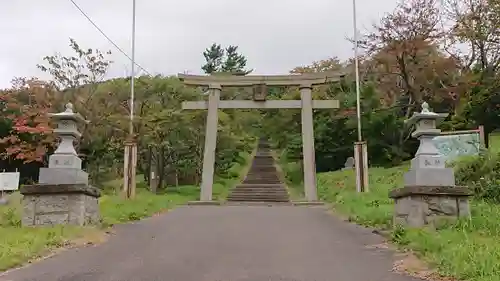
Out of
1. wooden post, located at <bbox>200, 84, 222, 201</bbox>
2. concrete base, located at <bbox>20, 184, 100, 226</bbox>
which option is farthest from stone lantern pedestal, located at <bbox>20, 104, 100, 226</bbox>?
wooden post, located at <bbox>200, 84, 222, 201</bbox>

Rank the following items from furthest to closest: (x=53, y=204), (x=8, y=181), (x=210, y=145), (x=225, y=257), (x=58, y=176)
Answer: (x=210, y=145), (x=8, y=181), (x=58, y=176), (x=53, y=204), (x=225, y=257)

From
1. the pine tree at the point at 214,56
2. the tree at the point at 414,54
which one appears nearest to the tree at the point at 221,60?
the pine tree at the point at 214,56

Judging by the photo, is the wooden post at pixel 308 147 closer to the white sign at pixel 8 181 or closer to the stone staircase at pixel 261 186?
the stone staircase at pixel 261 186

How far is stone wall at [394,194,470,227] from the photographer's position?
8297 millimetres

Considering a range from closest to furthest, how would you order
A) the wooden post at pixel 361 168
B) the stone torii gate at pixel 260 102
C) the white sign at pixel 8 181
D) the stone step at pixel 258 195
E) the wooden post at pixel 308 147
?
the wooden post at pixel 361 168 → the white sign at pixel 8 181 → the wooden post at pixel 308 147 → the stone torii gate at pixel 260 102 → the stone step at pixel 258 195

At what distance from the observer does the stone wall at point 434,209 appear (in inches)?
327

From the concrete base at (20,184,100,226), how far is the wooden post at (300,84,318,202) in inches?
472

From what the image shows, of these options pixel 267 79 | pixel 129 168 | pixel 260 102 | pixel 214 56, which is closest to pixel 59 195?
pixel 129 168

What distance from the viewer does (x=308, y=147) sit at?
20.6 m

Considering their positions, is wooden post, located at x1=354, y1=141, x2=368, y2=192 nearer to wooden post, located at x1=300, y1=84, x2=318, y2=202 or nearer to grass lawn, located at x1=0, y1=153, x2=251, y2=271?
wooden post, located at x1=300, y1=84, x2=318, y2=202

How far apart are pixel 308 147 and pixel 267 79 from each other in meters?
3.32

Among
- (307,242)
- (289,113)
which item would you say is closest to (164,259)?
(307,242)

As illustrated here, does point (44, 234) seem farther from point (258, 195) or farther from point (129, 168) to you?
point (258, 195)

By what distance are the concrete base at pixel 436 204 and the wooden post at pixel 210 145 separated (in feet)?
40.1
